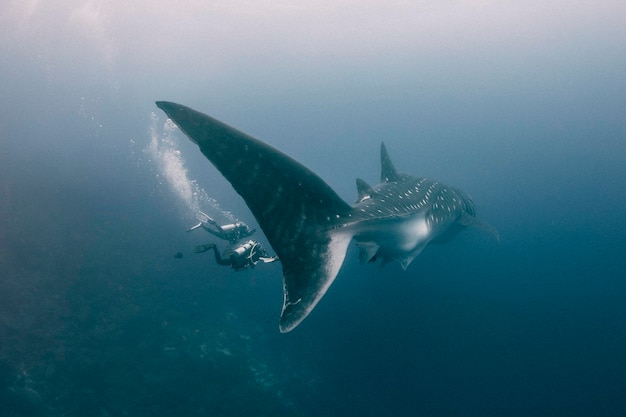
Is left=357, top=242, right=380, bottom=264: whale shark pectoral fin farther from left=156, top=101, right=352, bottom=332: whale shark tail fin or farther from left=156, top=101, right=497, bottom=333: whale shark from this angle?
left=156, top=101, right=352, bottom=332: whale shark tail fin

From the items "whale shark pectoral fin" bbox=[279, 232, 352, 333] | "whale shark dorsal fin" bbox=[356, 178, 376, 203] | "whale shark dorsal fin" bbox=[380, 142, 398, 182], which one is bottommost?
"whale shark pectoral fin" bbox=[279, 232, 352, 333]

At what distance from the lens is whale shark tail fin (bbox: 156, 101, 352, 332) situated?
2.75 m

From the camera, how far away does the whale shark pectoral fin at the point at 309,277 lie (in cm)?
277

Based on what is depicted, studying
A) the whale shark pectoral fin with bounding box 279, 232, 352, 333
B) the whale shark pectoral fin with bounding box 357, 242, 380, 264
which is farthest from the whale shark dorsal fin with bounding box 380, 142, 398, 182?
the whale shark pectoral fin with bounding box 279, 232, 352, 333

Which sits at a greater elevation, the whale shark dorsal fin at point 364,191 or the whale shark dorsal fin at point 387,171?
the whale shark dorsal fin at point 387,171

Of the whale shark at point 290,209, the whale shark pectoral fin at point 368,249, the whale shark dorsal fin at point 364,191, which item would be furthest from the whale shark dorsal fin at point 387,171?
the whale shark at point 290,209

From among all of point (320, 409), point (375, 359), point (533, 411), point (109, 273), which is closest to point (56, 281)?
point (109, 273)

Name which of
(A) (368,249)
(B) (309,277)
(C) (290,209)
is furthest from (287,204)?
(A) (368,249)

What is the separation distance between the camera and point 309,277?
9.98ft

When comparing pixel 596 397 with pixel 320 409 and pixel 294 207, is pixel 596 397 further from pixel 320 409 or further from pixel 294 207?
pixel 294 207

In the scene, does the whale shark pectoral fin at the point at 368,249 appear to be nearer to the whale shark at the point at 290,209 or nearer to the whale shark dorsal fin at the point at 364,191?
the whale shark at the point at 290,209

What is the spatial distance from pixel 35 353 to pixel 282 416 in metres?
10.9

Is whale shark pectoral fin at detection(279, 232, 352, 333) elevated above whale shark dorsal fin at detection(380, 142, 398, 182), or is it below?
below

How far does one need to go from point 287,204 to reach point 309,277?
75 cm
